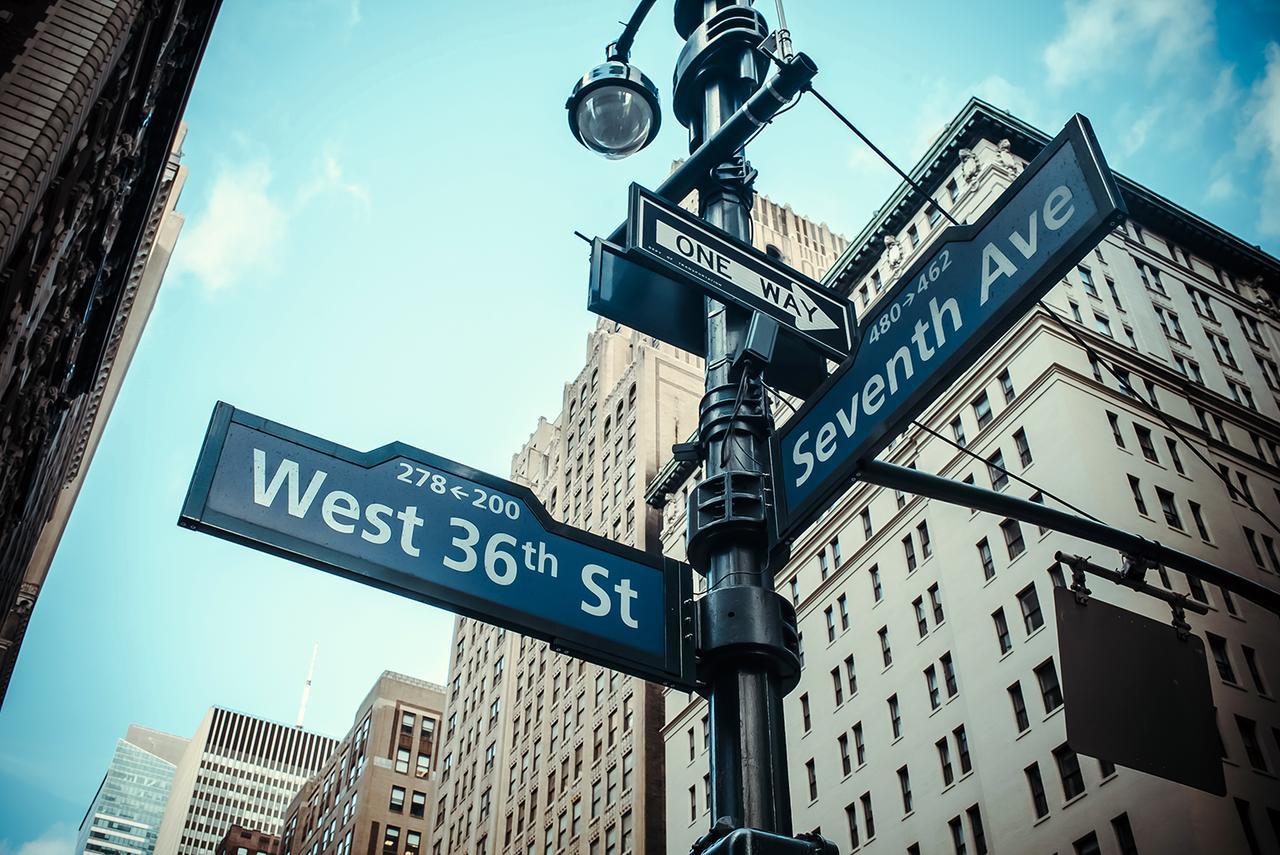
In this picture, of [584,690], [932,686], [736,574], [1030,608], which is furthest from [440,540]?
[584,690]

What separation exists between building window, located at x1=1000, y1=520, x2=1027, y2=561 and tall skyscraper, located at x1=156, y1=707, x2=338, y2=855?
156131 millimetres

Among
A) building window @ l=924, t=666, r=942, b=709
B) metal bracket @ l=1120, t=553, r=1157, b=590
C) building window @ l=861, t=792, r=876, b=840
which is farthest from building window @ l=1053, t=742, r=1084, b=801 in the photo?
metal bracket @ l=1120, t=553, r=1157, b=590

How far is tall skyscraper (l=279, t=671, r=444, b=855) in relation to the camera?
86062 mm

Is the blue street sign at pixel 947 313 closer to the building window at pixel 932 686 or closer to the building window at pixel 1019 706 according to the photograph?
the building window at pixel 1019 706

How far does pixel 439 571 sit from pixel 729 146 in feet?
8.87

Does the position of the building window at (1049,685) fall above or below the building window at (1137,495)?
below

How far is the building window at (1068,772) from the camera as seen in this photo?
3338cm

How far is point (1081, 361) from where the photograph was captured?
43656mm

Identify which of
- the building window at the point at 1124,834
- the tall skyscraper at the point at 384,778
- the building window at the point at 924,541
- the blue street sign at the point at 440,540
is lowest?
the blue street sign at the point at 440,540

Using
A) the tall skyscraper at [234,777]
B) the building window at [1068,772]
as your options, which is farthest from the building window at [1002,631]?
the tall skyscraper at [234,777]

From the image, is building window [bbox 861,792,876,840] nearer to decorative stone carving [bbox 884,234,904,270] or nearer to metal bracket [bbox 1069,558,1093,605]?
decorative stone carving [bbox 884,234,904,270]

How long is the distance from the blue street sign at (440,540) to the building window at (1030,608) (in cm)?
A: 3525

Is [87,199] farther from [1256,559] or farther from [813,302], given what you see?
[1256,559]

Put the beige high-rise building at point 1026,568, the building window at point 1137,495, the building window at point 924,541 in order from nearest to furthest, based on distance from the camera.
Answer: the beige high-rise building at point 1026,568 → the building window at point 1137,495 → the building window at point 924,541
